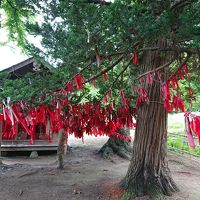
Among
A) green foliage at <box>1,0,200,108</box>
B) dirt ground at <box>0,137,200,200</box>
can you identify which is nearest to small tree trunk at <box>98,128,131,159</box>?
dirt ground at <box>0,137,200,200</box>

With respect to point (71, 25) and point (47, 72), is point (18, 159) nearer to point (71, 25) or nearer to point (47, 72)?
point (47, 72)

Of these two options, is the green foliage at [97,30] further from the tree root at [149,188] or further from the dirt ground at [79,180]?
the dirt ground at [79,180]

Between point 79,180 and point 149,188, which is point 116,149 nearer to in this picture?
point 79,180

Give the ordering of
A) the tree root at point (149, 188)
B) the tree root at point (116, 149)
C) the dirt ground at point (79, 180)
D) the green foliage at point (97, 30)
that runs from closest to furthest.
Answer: the green foliage at point (97, 30) → the tree root at point (149, 188) → the dirt ground at point (79, 180) → the tree root at point (116, 149)

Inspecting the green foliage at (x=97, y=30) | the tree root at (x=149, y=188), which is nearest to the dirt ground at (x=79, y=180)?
the tree root at (x=149, y=188)

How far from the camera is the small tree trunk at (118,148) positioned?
1316cm

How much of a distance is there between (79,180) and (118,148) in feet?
15.8

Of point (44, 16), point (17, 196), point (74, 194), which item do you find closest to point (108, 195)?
point (74, 194)

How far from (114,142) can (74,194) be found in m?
6.43

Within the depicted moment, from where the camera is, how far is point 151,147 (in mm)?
6977

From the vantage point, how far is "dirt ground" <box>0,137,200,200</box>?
7.50 metres

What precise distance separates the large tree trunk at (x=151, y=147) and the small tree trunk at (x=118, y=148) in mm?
5845

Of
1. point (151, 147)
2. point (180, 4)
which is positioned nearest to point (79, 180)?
point (151, 147)

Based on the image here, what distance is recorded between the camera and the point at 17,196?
7.52m
